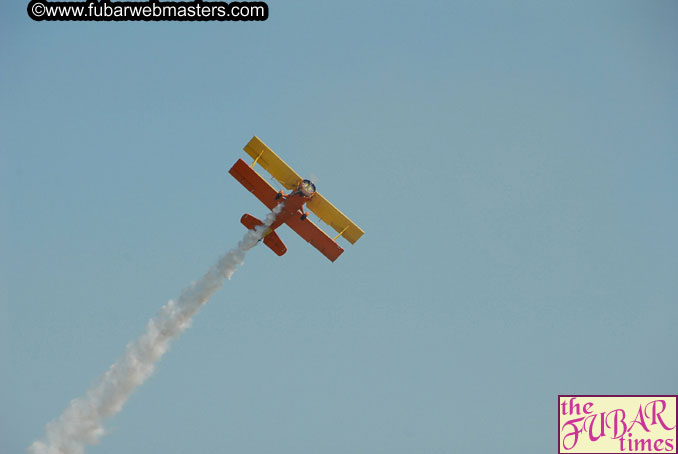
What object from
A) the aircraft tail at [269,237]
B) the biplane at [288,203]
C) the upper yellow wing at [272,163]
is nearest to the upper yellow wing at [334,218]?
the biplane at [288,203]

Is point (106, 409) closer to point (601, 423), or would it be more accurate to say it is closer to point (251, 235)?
point (251, 235)

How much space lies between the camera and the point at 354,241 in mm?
81188

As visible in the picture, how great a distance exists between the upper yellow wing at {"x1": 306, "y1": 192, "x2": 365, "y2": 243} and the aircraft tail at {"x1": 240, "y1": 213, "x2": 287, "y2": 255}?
3.66m

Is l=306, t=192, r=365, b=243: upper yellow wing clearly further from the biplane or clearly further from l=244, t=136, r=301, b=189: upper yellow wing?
l=244, t=136, r=301, b=189: upper yellow wing

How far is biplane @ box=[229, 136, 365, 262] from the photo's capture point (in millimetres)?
77062

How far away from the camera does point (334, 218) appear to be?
80.0m

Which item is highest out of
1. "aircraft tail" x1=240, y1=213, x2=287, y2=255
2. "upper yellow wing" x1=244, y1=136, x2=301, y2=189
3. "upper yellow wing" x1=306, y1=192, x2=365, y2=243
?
"upper yellow wing" x1=244, y1=136, x2=301, y2=189

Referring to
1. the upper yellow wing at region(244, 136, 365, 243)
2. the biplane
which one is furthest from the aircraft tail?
the upper yellow wing at region(244, 136, 365, 243)

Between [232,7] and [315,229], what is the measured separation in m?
18.4

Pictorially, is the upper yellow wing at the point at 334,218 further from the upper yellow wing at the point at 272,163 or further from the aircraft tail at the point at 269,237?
the aircraft tail at the point at 269,237

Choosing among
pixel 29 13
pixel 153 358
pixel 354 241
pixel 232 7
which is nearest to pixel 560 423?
pixel 354 241

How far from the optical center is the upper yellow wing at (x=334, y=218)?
7862cm

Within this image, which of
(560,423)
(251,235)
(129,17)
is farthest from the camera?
(251,235)

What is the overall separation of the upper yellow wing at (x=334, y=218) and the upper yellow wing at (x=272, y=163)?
218cm
